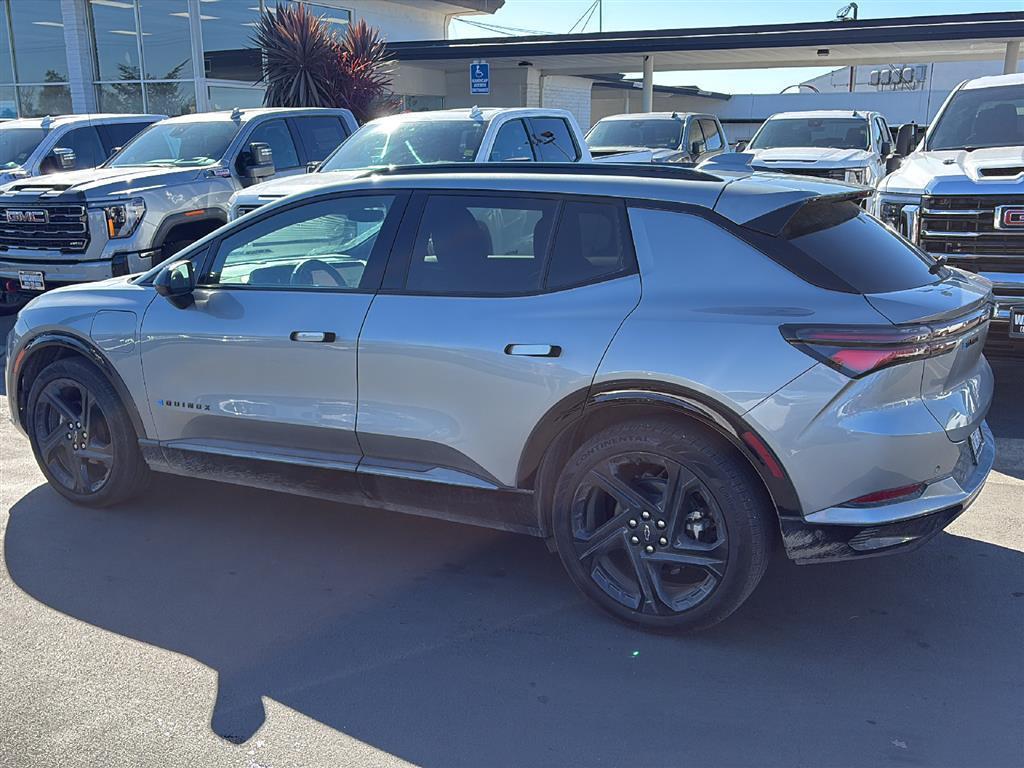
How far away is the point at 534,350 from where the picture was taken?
373cm

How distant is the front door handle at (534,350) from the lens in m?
3.71

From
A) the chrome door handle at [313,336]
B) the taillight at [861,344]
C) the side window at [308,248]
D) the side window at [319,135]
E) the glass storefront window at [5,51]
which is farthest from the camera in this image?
the glass storefront window at [5,51]

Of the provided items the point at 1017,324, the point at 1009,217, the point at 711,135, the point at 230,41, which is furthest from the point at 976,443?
the point at 230,41

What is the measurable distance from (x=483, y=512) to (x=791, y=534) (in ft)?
4.17

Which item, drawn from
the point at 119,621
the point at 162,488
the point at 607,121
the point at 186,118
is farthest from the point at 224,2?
the point at 119,621

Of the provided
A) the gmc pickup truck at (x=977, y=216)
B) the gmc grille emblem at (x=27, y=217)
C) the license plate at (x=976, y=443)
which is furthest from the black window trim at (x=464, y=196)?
the gmc grille emblem at (x=27, y=217)

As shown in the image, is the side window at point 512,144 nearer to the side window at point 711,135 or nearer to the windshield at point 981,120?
the windshield at point 981,120

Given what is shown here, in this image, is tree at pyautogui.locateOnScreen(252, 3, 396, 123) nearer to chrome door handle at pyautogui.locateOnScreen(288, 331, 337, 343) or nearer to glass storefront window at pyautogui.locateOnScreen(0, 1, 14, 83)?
glass storefront window at pyautogui.locateOnScreen(0, 1, 14, 83)

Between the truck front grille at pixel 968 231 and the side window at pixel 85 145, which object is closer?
the truck front grille at pixel 968 231

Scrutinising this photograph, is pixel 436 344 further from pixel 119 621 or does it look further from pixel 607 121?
pixel 607 121

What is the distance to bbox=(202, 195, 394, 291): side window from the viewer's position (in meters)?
4.33

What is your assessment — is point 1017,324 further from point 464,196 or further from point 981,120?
point 464,196

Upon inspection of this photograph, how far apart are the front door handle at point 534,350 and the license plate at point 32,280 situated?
278 inches

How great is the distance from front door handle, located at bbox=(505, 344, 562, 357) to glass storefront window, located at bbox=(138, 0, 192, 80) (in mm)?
21059
